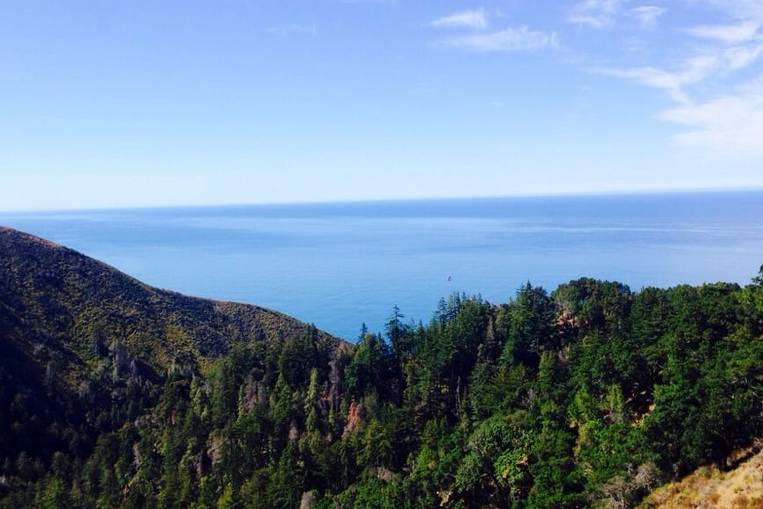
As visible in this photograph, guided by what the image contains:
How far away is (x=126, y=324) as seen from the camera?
131 metres

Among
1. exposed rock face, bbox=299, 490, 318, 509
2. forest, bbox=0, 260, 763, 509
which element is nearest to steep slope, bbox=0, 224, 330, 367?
forest, bbox=0, 260, 763, 509

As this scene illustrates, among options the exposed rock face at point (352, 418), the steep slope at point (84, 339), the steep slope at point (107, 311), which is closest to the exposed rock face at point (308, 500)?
the exposed rock face at point (352, 418)

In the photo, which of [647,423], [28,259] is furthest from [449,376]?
[28,259]

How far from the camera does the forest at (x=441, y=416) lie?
45.2 meters

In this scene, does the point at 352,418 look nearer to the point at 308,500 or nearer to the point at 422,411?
the point at 422,411

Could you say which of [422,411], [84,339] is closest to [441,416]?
[422,411]

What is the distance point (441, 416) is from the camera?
69.6 metres

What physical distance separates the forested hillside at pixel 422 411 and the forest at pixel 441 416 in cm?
23

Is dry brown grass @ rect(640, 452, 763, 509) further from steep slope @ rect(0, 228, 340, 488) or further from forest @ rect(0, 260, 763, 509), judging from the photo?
steep slope @ rect(0, 228, 340, 488)

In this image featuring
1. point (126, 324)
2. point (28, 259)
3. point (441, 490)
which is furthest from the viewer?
point (28, 259)

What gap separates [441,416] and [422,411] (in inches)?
113

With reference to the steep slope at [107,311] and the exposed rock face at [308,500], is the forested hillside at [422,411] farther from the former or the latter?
the steep slope at [107,311]

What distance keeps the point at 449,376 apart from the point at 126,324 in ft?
291

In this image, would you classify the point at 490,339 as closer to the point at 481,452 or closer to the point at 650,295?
the point at 650,295
